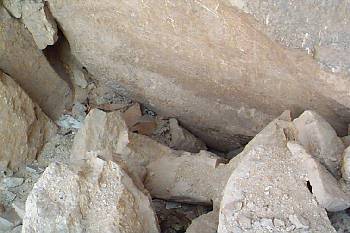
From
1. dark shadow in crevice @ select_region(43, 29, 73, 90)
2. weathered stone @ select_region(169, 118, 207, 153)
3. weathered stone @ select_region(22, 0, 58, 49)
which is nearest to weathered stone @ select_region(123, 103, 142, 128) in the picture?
weathered stone @ select_region(169, 118, 207, 153)

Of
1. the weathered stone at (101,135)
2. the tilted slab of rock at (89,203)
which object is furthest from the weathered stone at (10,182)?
the tilted slab of rock at (89,203)

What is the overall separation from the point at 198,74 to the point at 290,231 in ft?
2.32

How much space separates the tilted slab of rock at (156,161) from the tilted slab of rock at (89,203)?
0.63 ft

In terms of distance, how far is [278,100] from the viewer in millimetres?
1958

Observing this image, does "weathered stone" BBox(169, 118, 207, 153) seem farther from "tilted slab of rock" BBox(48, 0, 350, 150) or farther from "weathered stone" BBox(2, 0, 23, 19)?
"weathered stone" BBox(2, 0, 23, 19)

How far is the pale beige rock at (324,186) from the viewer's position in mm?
1552

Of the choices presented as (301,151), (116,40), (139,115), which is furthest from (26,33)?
(301,151)

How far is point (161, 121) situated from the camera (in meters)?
2.35

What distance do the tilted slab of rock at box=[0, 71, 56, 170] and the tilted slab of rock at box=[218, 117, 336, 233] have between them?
32.9 inches

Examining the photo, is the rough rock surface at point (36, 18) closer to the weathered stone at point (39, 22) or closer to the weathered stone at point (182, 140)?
the weathered stone at point (39, 22)

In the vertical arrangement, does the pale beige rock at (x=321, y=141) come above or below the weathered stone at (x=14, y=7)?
below

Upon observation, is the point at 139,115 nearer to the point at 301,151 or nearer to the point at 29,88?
the point at 29,88

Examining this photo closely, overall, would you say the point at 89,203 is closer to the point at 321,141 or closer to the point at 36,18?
the point at 321,141

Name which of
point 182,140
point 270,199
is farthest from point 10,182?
point 270,199
